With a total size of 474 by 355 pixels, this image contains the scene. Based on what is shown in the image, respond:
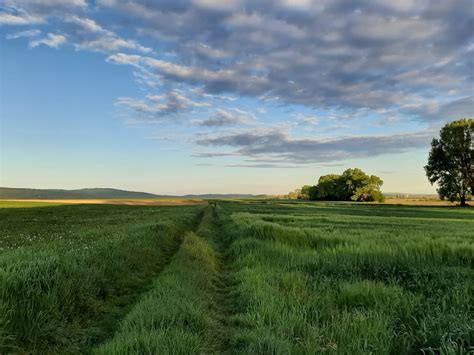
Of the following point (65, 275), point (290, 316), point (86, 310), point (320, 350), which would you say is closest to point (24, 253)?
point (65, 275)

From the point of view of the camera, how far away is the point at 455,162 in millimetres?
72688

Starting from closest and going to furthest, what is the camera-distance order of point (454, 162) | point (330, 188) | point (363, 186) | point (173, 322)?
1. point (173, 322)
2. point (454, 162)
3. point (363, 186)
4. point (330, 188)

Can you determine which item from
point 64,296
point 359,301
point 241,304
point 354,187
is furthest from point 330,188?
point 64,296

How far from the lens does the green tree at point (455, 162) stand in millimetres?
71312

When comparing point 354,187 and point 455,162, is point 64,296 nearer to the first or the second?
point 455,162

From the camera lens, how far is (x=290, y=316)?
6.52 meters

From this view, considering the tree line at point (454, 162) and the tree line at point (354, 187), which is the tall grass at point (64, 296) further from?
the tree line at point (354, 187)

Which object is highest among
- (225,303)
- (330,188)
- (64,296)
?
(330,188)

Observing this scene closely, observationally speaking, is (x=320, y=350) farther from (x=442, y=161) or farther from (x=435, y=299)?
(x=442, y=161)

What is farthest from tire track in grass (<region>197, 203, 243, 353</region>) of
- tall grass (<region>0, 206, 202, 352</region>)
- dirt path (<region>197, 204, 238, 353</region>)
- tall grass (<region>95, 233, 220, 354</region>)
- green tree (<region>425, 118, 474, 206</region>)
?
green tree (<region>425, 118, 474, 206</region>)

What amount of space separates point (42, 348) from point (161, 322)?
1947 mm

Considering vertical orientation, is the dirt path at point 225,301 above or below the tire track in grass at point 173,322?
below

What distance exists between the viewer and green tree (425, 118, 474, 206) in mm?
71312

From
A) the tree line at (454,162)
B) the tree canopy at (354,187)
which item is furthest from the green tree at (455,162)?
the tree canopy at (354,187)
